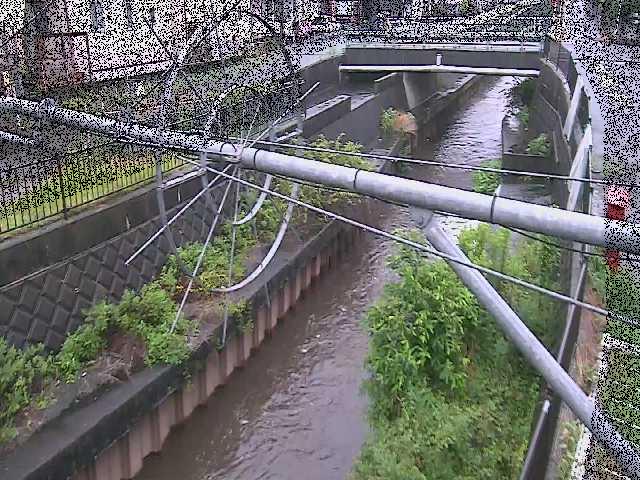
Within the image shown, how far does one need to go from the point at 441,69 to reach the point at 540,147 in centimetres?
583

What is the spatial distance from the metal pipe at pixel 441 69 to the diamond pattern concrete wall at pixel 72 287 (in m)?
14.2

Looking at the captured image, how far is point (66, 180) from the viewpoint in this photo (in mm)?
11898

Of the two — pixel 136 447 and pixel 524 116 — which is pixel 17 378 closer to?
pixel 136 447

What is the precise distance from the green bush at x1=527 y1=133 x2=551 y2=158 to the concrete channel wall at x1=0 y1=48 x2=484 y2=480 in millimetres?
9120

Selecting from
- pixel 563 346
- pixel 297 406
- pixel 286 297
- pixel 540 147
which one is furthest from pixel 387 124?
pixel 563 346

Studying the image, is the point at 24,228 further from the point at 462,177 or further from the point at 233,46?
the point at 462,177

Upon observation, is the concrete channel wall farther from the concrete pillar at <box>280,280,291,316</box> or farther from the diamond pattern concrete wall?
the concrete pillar at <box>280,280,291,316</box>

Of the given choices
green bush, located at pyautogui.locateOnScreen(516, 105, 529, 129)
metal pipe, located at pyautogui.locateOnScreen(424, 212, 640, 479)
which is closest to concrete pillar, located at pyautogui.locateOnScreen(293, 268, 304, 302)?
metal pipe, located at pyautogui.locateOnScreen(424, 212, 640, 479)

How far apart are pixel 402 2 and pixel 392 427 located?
2871 centimetres

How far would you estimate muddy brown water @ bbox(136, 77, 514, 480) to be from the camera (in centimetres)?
1091

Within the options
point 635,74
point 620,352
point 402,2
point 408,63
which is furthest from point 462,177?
point 620,352

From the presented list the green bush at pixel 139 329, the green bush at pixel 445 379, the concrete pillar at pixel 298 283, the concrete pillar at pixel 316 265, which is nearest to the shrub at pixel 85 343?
the green bush at pixel 139 329

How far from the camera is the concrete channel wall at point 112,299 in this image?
9.12m

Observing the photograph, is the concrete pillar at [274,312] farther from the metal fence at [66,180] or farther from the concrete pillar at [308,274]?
the metal fence at [66,180]
